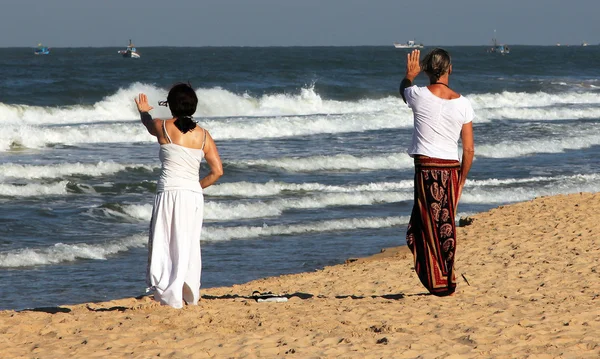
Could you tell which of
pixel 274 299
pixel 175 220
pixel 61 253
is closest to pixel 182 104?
pixel 175 220

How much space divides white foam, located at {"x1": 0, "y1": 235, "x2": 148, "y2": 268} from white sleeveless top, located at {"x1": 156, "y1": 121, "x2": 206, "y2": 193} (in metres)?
5.26

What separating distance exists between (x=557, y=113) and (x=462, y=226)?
86.1ft

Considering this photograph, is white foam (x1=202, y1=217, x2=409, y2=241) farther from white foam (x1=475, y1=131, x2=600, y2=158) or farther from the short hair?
white foam (x1=475, y1=131, x2=600, y2=158)

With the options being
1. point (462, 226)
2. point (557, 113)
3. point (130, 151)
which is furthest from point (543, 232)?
point (557, 113)

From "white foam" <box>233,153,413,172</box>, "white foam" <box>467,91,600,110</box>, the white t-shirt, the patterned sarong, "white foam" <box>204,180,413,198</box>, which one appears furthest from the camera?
"white foam" <box>467,91,600,110</box>

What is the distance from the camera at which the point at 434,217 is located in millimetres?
6547

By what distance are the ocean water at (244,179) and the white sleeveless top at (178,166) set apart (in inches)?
136

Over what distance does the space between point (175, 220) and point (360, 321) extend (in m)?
1.48

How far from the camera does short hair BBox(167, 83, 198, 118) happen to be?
604 centimetres

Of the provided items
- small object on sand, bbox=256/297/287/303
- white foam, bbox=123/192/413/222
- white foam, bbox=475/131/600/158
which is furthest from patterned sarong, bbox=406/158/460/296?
white foam, bbox=475/131/600/158

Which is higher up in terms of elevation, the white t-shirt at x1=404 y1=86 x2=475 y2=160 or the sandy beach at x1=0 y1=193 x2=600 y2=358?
the white t-shirt at x1=404 y1=86 x2=475 y2=160

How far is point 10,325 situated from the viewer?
6594 mm

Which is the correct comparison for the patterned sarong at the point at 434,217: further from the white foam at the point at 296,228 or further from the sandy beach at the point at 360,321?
the white foam at the point at 296,228

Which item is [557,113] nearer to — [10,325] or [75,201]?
[75,201]
